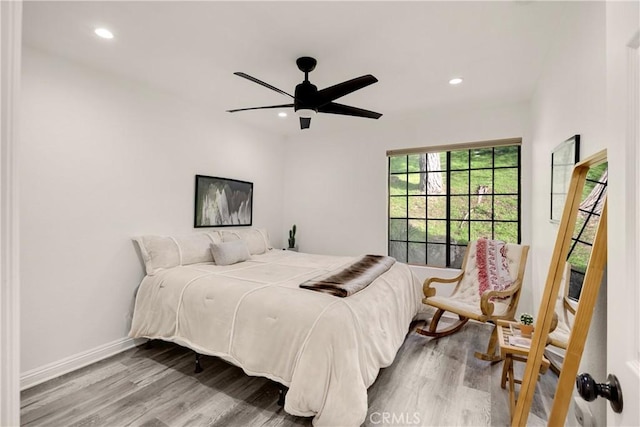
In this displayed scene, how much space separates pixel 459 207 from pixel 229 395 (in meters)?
3.39

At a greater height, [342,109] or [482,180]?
[342,109]

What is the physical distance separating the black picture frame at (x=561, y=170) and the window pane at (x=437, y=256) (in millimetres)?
1750

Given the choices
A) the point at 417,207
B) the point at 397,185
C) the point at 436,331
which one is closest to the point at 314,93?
the point at 397,185

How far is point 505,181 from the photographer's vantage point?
147 inches

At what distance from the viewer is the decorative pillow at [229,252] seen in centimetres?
318

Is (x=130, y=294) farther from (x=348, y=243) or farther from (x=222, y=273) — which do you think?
(x=348, y=243)

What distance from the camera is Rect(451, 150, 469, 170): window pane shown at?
13.0ft

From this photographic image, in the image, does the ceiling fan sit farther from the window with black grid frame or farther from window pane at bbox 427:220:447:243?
window pane at bbox 427:220:447:243

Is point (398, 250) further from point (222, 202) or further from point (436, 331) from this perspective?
point (222, 202)

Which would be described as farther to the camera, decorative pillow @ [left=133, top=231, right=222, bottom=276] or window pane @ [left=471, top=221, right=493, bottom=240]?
window pane @ [left=471, top=221, right=493, bottom=240]

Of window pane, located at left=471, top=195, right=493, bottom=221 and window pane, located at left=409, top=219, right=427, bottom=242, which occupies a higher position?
window pane, located at left=471, top=195, right=493, bottom=221

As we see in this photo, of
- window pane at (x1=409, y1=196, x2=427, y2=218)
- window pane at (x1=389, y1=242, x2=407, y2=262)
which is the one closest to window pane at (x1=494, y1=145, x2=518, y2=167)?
window pane at (x1=409, y1=196, x2=427, y2=218)

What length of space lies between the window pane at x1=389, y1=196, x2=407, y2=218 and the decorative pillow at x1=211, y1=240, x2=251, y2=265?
218 centimetres

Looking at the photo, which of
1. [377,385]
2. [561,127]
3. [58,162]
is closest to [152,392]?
[377,385]
